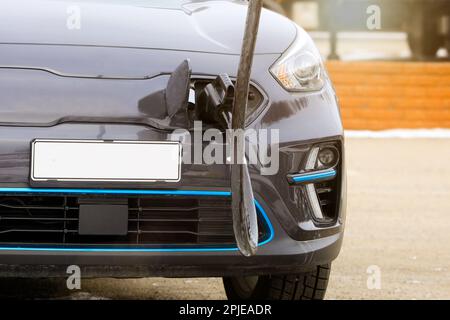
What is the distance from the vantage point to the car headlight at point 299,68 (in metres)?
3.33

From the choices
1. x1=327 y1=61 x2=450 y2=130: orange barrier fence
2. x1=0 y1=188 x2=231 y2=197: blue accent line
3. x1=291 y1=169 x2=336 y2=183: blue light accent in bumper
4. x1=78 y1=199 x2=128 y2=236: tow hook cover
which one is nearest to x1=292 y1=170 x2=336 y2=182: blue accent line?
x1=291 y1=169 x2=336 y2=183: blue light accent in bumper

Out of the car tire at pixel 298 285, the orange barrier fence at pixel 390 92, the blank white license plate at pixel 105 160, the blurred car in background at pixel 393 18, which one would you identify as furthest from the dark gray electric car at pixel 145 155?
the blurred car in background at pixel 393 18

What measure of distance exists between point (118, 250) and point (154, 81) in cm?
51

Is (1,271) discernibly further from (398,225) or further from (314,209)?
(398,225)

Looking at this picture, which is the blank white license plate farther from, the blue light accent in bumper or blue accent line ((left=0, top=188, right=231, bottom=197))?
the blue light accent in bumper

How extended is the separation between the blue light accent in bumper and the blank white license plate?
0.38 metres

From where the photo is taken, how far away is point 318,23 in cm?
1797

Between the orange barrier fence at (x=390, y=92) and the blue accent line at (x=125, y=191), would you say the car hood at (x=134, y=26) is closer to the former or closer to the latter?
the blue accent line at (x=125, y=191)

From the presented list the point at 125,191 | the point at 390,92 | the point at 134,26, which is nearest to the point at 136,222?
the point at 125,191

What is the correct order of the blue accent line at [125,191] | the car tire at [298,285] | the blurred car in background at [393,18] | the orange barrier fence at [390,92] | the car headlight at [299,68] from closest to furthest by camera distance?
the blue accent line at [125,191]
the car headlight at [299,68]
the car tire at [298,285]
the orange barrier fence at [390,92]
the blurred car in background at [393,18]

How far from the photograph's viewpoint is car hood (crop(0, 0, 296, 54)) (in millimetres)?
3273

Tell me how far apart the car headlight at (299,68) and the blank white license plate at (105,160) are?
464mm

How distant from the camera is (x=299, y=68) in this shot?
339cm
